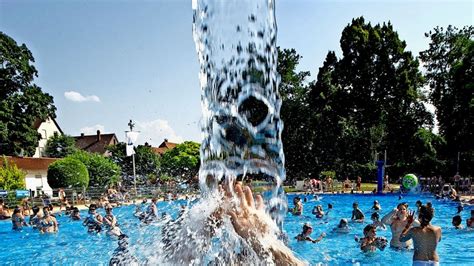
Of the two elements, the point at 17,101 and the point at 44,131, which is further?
the point at 44,131

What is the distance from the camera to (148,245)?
8.80m

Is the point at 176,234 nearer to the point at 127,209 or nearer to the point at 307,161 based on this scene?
the point at 127,209

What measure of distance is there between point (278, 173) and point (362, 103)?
36346mm

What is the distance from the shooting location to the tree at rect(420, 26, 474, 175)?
112 ft

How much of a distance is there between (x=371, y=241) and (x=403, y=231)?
2.60 metres

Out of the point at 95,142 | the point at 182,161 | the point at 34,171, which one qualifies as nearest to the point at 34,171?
the point at 34,171

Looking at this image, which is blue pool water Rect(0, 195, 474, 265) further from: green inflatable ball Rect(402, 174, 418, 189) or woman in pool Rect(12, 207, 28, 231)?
green inflatable ball Rect(402, 174, 418, 189)

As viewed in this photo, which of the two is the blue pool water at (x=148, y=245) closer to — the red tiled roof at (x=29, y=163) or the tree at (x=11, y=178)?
the tree at (x=11, y=178)

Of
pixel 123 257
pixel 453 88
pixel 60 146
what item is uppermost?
pixel 453 88

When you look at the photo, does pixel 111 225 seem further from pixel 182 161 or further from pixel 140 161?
pixel 182 161

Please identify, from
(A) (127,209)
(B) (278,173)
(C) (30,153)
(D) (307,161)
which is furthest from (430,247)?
(C) (30,153)

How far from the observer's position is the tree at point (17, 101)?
37594mm

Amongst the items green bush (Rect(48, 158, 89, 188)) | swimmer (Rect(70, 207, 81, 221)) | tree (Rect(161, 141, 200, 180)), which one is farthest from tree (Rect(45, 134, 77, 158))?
swimmer (Rect(70, 207, 81, 221))

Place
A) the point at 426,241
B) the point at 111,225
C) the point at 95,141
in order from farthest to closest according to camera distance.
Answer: the point at 95,141 → the point at 111,225 → the point at 426,241
